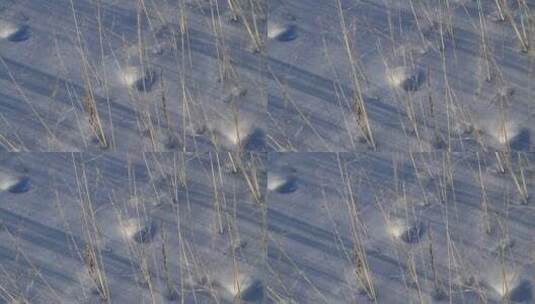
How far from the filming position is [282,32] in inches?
161

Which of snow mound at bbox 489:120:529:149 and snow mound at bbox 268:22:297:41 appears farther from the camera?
snow mound at bbox 268:22:297:41

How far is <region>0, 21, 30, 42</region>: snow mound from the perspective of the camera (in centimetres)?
410

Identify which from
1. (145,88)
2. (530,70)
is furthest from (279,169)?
(530,70)

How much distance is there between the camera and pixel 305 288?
3805mm

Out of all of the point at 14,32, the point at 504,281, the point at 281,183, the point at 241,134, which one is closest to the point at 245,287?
the point at 281,183

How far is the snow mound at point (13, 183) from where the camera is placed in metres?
3.91

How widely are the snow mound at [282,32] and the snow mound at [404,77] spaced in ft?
0.87

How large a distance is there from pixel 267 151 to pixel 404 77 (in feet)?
1.33

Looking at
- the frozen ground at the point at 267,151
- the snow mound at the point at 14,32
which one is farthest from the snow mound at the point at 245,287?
the snow mound at the point at 14,32

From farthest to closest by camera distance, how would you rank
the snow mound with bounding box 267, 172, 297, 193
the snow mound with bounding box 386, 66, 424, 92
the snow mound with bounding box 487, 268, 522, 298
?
the snow mound with bounding box 386, 66, 424, 92 → the snow mound with bounding box 267, 172, 297, 193 → the snow mound with bounding box 487, 268, 522, 298

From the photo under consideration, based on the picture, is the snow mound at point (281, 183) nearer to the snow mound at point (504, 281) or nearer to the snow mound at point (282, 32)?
the snow mound at point (282, 32)

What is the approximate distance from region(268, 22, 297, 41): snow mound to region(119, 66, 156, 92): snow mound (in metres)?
0.32

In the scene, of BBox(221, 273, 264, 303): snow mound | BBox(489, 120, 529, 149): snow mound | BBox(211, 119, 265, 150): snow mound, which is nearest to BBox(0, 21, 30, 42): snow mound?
BBox(211, 119, 265, 150): snow mound

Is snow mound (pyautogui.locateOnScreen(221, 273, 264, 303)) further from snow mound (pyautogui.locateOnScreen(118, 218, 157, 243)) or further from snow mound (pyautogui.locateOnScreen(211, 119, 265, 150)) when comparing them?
snow mound (pyautogui.locateOnScreen(211, 119, 265, 150))
